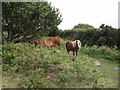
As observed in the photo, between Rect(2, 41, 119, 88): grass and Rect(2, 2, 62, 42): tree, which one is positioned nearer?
Rect(2, 41, 119, 88): grass

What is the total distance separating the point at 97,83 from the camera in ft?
22.4

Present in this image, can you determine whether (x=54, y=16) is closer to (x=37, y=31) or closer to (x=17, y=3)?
(x=37, y=31)

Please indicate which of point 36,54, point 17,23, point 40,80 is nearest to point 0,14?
point 17,23

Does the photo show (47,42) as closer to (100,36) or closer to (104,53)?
(104,53)

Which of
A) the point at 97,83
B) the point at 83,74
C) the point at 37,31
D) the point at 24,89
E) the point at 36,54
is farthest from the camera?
the point at 37,31

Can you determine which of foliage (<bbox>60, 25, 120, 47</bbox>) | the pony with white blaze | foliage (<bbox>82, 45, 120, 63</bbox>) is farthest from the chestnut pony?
foliage (<bbox>60, 25, 120, 47</bbox>)

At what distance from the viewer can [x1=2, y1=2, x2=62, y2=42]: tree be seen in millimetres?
10750

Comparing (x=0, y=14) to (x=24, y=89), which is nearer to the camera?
(x=24, y=89)

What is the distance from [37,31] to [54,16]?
1.58 metres

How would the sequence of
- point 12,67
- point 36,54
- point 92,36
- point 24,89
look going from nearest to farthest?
point 24,89
point 12,67
point 36,54
point 92,36

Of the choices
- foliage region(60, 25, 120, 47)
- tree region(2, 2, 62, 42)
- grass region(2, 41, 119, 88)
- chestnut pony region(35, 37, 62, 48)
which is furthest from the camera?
foliage region(60, 25, 120, 47)

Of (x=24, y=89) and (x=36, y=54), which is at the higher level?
(x=36, y=54)

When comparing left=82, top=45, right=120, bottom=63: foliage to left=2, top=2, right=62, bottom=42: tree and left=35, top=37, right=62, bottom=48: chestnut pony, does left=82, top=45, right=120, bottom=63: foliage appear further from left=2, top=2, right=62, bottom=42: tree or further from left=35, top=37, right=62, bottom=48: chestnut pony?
left=2, top=2, right=62, bottom=42: tree

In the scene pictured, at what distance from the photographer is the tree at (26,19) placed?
1075 centimetres
